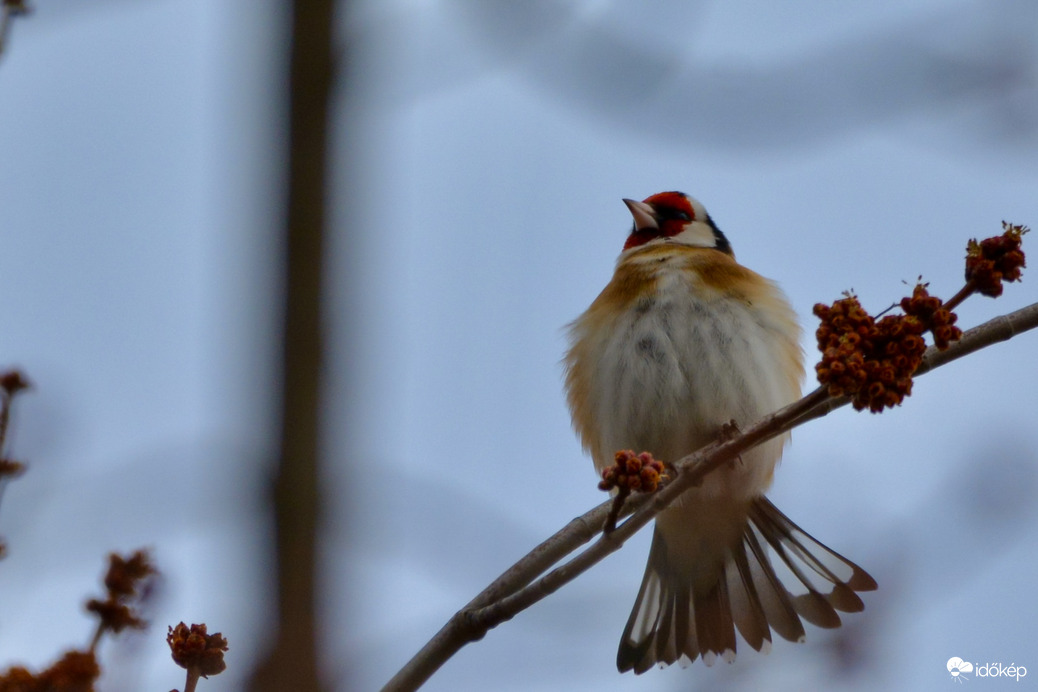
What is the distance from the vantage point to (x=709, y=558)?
4730 millimetres

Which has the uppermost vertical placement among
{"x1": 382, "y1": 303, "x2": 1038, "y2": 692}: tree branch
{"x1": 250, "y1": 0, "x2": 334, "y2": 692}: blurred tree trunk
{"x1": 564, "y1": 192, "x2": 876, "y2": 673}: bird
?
{"x1": 564, "y1": 192, "x2": 876, "y2": 673}: bird

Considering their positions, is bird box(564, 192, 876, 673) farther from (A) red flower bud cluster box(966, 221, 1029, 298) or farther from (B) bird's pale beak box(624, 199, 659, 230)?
(A) red flower bud cluster box(966, 221, 1029, 298)

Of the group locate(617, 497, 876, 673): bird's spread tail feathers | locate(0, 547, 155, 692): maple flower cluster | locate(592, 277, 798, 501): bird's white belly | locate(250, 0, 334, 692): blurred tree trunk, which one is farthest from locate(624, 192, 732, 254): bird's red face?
locate(250, 0, 334, 692): blurred tree trunk

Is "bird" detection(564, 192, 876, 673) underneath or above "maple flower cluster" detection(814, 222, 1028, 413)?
above

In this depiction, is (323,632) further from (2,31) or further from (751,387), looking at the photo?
(751,387)

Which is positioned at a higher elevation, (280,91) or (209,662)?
(280,91)

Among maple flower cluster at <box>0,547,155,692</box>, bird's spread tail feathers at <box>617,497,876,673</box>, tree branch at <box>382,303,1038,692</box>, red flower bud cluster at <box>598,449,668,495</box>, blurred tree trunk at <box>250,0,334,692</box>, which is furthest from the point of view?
bird's spread tail feathers at <box>617,497,876,673</box>

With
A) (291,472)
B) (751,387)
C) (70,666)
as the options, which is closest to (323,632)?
(291,472)

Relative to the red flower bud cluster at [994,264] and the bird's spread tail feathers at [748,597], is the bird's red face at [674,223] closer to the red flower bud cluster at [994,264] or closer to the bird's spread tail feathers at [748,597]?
the bird's spread tail feathers at [748,597]

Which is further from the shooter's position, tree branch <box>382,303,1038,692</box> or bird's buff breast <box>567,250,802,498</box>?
bird's buff breast <box>567,250,802,498</box>

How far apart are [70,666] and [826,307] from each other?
180 cm

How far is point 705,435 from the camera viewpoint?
14.4 feet

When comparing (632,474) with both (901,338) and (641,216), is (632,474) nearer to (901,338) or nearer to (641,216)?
(901,338)

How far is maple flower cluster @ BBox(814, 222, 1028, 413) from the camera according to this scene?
8.11 feet
